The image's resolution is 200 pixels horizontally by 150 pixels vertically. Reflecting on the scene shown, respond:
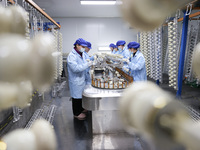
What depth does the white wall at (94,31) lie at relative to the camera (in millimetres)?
8555

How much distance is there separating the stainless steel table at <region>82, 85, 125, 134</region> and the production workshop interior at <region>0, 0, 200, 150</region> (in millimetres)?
14

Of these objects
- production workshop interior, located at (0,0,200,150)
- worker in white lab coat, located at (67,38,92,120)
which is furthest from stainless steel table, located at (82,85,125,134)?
worker in white lab coat, located at (67,38,92,120)

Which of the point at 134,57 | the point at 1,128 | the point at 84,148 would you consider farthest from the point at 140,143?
the point at 1,128

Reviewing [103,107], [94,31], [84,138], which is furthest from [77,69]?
[94,31]

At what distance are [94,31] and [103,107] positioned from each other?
22.9ft

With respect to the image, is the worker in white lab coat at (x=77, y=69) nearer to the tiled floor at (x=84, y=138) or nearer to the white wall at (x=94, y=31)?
the tiled floor at (x=84, y=138)

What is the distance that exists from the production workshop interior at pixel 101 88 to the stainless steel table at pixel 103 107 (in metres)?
0.01

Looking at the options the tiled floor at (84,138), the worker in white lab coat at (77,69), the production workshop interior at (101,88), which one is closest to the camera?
the production workshop interior at (101,88)

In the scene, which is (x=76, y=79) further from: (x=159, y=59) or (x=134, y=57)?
(x=159, y=59)

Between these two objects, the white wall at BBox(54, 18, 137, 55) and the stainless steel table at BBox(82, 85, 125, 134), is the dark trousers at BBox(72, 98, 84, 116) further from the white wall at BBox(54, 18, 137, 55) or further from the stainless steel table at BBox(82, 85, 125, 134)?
the white wall at BBox(54, 18, 137, 55)

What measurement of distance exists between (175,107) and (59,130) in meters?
2.96

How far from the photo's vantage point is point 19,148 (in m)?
0.31

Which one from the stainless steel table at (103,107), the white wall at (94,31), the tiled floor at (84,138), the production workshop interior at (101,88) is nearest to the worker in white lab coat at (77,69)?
the production workshop interior at (101,88)

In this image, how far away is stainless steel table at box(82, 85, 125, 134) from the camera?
2.26 metres
